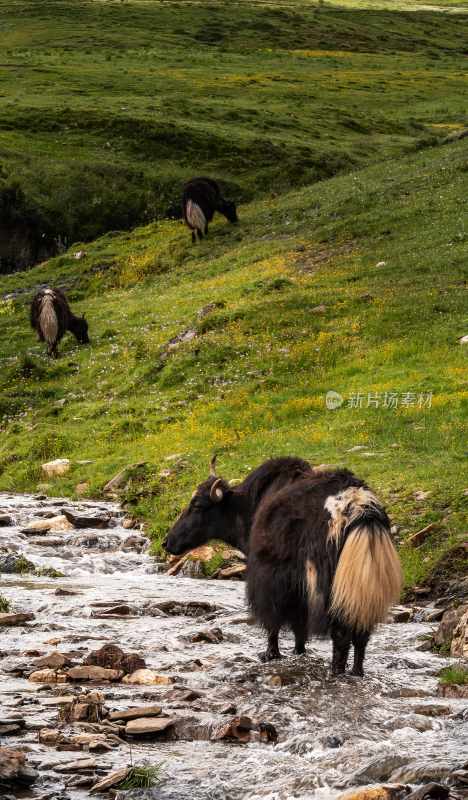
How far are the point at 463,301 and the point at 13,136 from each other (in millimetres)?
39014

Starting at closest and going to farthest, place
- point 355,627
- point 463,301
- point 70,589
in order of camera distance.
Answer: point 355,627
point 70,589
point 463,301

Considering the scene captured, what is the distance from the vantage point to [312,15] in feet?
446

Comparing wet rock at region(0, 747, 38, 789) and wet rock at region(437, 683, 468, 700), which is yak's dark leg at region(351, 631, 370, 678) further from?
wet rock at region(0, 747, 38, 789)

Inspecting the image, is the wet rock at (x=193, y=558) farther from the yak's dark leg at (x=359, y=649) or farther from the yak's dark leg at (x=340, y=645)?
the yak's dark leg at (x=359, y=649)

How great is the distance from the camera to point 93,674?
1110cm

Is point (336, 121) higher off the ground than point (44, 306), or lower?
higher

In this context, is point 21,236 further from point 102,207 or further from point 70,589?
point 70,589

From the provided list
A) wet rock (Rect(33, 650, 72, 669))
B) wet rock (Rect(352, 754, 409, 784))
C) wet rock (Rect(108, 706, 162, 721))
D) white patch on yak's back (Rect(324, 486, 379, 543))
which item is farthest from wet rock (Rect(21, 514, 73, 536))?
wet rock (Rect(352, 754, 409, 784))

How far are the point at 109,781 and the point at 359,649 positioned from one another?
3.52 m

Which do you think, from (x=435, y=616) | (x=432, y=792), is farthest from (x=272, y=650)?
(x=432, y=792)

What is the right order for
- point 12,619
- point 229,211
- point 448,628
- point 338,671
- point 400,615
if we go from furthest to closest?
point 229,211 < point 400,615 < point 12,619 < point 448,628 < point 338,671

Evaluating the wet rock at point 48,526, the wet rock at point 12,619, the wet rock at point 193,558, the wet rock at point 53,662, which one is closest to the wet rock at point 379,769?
the wet rock at point 53,662

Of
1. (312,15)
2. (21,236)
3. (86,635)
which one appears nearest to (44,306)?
(21,236)

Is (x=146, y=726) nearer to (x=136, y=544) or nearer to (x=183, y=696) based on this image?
(x=183, y=696)
